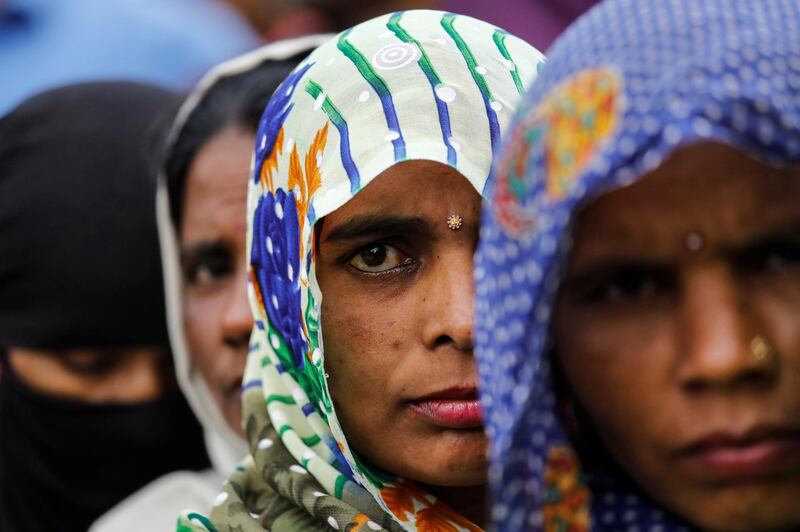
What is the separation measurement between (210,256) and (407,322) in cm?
137

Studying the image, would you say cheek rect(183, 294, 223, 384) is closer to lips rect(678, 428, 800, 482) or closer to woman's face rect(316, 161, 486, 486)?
woman's face rect(316, 161, 486, 486)

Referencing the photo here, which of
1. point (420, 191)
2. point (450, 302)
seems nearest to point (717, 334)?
point (450, 302)

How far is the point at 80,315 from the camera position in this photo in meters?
3.99

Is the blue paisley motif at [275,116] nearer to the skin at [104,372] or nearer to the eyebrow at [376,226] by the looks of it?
the eyebrow at [376,226]

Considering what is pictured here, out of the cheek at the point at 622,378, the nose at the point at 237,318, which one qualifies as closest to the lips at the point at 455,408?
the cheek at the point at 622,378

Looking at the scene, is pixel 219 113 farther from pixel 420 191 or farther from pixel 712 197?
pixel 712 197

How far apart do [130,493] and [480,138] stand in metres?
2.28

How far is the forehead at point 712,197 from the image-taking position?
161cm

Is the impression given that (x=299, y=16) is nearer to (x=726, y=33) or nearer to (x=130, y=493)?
(x=130, y=493)

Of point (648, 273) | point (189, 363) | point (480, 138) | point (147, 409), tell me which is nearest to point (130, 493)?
point (147, 409)

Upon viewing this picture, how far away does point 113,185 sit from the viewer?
4043mm

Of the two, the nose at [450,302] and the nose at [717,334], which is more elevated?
the nose at [717,334]

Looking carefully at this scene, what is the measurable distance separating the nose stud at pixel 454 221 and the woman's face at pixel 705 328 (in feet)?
2.02

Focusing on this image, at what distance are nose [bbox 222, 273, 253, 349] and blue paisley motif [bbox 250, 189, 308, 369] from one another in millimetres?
680
